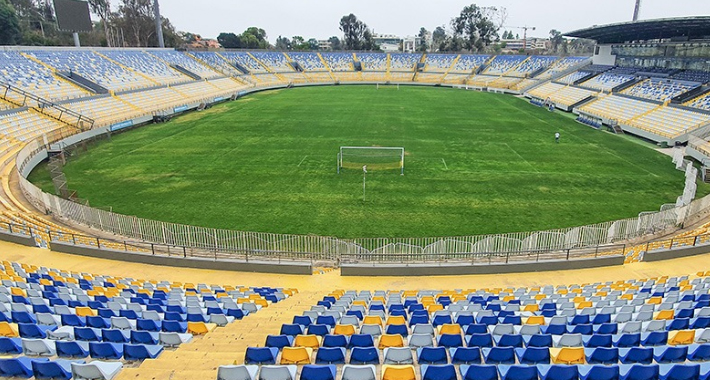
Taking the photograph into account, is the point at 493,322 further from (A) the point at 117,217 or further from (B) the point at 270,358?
(A) the point at 117,217

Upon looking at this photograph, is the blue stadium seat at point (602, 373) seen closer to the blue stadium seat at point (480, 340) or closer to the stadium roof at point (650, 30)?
Answer: the blue stadium seat at point (480, 340)

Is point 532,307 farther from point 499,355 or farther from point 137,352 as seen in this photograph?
point 137,352

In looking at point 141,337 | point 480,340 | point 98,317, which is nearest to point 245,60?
point 98,317

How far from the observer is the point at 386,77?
92250 mm

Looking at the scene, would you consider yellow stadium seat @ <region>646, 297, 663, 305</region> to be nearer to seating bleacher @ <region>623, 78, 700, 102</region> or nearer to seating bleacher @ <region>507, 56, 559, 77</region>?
seating bleacher @ <region>623, 78, 700, 102</region>

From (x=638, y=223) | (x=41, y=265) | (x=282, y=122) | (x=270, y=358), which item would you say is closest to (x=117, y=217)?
(x=41, y=265)

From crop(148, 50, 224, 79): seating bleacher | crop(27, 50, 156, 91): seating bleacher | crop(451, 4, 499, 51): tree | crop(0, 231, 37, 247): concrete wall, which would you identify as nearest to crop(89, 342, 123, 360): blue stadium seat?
crop(0, 231, 37, 247): concrete wall

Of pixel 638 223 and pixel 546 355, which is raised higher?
pixel 546 355

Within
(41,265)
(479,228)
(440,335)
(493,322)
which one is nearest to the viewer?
(440,335)

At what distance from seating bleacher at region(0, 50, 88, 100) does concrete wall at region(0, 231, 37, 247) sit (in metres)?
30.5

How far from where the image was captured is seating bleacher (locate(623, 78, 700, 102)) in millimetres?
45906

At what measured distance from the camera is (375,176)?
2861 centimetres

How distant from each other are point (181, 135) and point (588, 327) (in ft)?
127

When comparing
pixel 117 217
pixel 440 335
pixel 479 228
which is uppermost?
pixel 440 335
